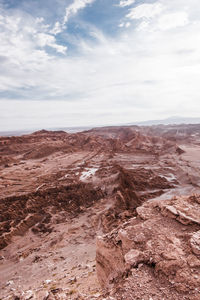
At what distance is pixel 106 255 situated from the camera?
447 cm

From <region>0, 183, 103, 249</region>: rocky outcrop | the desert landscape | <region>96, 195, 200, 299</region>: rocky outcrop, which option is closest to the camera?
<region>96, 195, 200, 299</region>: rocky outcrop

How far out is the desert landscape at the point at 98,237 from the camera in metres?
3.11

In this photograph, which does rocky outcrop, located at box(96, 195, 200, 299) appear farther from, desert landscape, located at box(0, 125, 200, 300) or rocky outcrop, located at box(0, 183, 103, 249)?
rocky outcrop, located at box(0, 183, 103, 249)

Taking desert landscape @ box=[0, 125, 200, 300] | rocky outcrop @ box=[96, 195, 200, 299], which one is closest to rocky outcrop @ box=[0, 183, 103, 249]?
desert landscape @ box=[0, 125, 200, 300]

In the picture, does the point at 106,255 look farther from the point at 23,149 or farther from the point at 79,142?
the point at 79,142

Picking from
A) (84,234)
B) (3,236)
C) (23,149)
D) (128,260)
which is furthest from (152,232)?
(23,149)

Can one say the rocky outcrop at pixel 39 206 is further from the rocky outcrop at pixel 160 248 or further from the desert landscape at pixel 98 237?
→ the rocky outcrop at pixel 160 248

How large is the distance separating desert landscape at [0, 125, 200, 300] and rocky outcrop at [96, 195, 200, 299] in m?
0.02

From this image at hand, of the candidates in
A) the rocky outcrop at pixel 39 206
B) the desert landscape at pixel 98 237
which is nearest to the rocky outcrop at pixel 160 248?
the desert landscape at pixel 98 237

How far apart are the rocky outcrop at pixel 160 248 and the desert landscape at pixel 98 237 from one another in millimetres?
17

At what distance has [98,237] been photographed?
4.88 m

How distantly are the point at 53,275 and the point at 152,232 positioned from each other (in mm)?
4489

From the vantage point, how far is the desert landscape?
3109 mm

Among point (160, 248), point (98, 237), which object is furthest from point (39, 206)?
point (160, 248)
